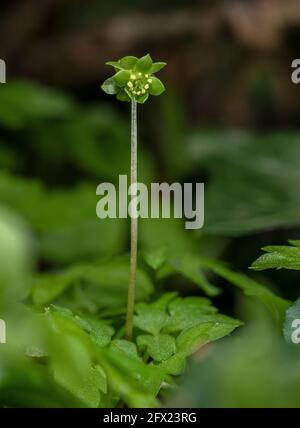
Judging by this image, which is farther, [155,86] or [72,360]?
[155,86]

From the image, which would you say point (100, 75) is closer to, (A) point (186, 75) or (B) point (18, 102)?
(A) point (186, 75)

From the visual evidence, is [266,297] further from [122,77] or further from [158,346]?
[122,77]

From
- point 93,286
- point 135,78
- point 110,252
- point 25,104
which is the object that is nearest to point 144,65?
point 135,78

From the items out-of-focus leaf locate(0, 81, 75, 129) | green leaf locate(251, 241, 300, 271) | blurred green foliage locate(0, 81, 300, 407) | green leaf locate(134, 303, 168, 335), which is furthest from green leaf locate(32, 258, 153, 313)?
out-of-focus leaf locate(0, 81, 75, 129)

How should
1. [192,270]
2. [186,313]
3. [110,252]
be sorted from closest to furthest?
[186,313], [192,270], [110,252]

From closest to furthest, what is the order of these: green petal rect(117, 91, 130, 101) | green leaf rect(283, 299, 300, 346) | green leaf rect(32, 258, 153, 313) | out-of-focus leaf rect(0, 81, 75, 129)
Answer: green leaf rect(283, 299, 300, 346), green petal rect(117, 91, 130, 101), green leaf rect(32, 258, 153, 313), out-of-focus leaf rect(0, 81, 75, 129)

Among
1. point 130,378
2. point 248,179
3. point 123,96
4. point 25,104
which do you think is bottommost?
point 130,378

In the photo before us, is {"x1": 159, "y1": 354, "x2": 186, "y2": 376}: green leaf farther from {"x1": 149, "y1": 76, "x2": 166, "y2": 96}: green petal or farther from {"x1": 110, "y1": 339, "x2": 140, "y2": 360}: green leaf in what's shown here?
{"x1": 149, "y1": 76, "x2": 166, "y2": 96}: green petal
